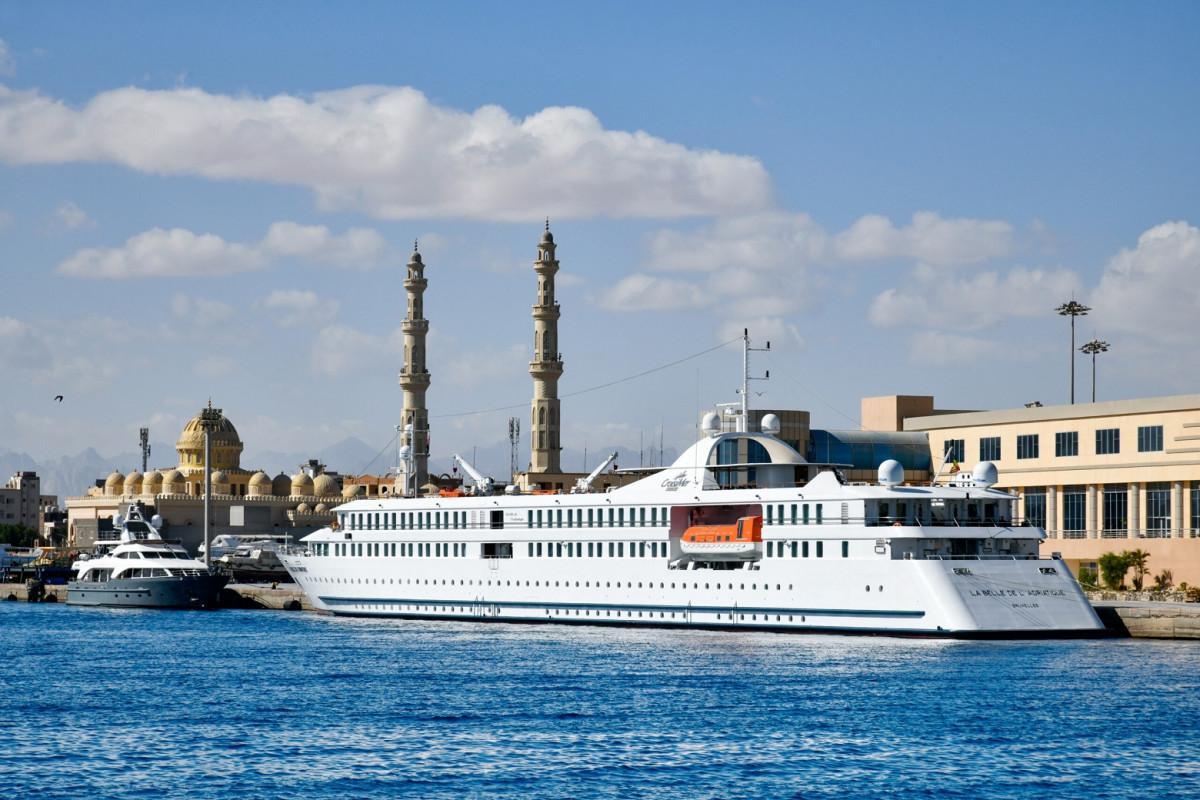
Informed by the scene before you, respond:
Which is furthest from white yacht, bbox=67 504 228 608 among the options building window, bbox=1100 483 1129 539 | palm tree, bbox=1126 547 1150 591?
palm tree, bbox=1126 547 1150 591

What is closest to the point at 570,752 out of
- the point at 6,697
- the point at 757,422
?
the point at 6,697

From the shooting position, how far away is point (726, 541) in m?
65.8

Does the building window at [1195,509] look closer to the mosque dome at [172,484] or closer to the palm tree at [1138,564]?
the palm tree at [1138,564]

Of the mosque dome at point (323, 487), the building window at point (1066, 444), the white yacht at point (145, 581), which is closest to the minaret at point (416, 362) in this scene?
the mosque dome at point (323, 487)

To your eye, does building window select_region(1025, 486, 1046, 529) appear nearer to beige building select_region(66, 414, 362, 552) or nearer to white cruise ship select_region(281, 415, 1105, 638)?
white cruise ship select_region(281, 415, 1105, 638)

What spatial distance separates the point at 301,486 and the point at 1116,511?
313 ft

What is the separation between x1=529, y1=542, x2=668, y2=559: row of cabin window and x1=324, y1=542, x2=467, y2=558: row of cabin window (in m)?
4.76

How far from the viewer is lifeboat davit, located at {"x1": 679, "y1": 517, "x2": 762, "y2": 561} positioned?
214 feet

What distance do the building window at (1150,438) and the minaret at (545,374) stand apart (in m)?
60.5

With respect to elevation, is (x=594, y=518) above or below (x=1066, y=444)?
below

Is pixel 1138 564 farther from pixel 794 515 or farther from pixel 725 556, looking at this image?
pixel 725 556

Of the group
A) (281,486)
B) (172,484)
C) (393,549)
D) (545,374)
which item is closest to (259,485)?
(281,486)

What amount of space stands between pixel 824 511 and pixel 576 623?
13.5m

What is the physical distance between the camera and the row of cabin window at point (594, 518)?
6881cm
